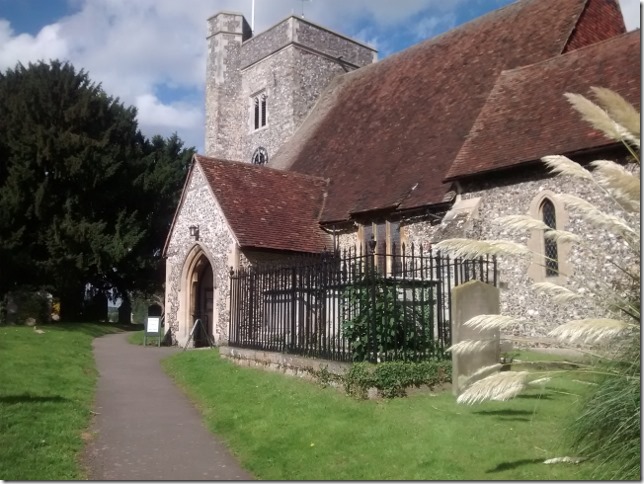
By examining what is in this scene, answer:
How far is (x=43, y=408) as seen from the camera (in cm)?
864

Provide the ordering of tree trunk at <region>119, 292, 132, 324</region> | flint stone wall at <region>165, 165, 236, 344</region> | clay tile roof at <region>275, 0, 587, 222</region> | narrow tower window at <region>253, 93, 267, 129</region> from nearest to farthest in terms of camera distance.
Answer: clay tile roof at <region>275, 0, 587, 222</region>
flint stone wall at <region>165, 165, 236, 344</region>
narrow tower window at <region>253, 93, 267, 129</region>
tree trunk at <region>119, 292, 132, 324</region>

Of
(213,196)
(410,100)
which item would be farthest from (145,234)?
(410,100)

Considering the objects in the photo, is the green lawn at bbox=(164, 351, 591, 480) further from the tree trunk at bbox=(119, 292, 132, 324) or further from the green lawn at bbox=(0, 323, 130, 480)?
the tree trunk at bbox=(119, 292, 132, 324)

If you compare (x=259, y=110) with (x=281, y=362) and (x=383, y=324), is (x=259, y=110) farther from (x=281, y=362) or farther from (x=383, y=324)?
(x=383, y=324)

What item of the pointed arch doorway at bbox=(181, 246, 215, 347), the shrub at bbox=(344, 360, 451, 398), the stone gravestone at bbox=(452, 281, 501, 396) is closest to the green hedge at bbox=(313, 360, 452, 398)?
the shrub at bbox=(344, 360, 451, 398)

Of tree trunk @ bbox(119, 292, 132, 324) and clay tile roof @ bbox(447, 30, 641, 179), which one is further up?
clay tile roof @ bbox(447, 30, 641, 179)

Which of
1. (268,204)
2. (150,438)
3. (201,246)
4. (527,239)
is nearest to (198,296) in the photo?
(201,246)

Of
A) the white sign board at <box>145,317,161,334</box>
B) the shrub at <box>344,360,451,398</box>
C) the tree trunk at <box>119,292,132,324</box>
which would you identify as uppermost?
the tree trunk at <box>119,292,132,324</box>

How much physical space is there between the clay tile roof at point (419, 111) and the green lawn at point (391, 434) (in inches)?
291

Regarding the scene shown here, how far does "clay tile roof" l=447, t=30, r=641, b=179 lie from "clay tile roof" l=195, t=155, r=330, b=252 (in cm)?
544

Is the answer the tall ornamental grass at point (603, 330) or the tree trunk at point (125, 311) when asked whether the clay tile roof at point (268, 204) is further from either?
the tree trunk at point (125, 311)

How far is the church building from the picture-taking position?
1302cm

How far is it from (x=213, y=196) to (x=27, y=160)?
44.1 feet

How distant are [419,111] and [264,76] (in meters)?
12.3
